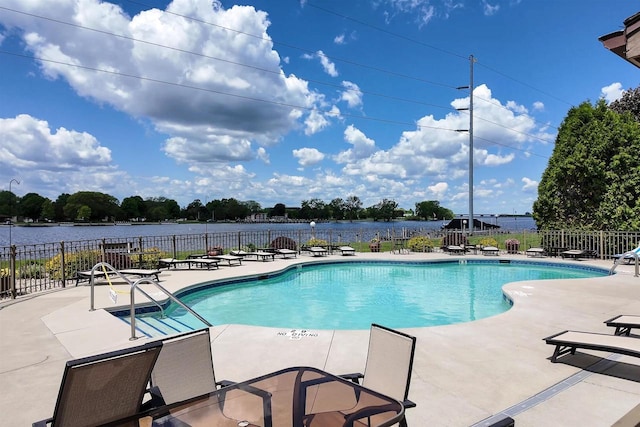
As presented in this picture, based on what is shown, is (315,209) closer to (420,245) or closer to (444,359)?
(420,245)

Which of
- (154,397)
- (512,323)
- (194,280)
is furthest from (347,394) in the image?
(194,280)

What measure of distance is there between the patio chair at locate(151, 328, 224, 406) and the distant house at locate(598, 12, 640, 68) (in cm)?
471

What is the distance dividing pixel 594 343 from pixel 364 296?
675cm

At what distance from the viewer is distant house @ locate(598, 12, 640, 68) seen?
365 centimetres

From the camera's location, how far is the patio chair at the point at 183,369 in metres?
2.71

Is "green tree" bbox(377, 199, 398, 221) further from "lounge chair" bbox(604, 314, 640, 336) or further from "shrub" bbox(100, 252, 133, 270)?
"lounge chair" bbox(604, 314, 640, 336)

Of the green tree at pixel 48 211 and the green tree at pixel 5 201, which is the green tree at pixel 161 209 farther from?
the green tree at pixel 5 201

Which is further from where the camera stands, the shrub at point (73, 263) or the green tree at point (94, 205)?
the green tree at point (94, 205)

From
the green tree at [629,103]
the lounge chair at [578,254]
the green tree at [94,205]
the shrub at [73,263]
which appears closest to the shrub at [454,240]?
the lounge chair at [578,254]

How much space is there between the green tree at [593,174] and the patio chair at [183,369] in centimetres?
1885

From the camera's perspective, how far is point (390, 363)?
9.47 ft

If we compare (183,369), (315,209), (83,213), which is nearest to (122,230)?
(83,213)

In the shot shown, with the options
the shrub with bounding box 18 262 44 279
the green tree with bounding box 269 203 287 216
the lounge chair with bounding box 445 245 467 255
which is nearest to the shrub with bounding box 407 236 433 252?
the lounge chair with bounding box 445 245 467 255

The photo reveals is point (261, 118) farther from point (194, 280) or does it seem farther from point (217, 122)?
point (194, 280)
